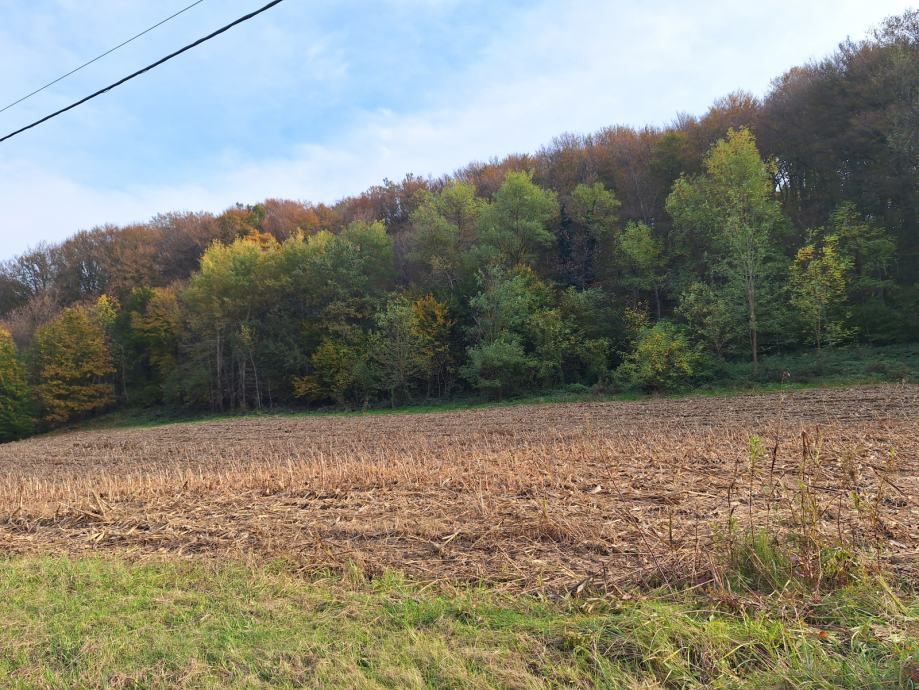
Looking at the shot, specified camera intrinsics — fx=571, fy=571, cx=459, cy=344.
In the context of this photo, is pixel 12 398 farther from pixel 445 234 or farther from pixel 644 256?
pixel 644 256

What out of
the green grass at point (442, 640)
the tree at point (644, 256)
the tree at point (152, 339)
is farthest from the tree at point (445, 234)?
the green grass at point (442, 640)

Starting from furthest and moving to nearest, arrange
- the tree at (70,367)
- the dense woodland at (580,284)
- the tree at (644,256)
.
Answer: the tree at (70,367), the tree at (644,256), the dense woodland at (580,284)

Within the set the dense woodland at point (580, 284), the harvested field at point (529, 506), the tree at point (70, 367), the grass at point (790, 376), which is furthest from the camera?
the tree at point (70, 367)

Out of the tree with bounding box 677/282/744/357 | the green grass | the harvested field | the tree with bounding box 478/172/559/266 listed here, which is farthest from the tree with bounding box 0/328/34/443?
the green grass

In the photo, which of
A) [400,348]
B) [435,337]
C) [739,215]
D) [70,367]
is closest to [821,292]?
[739,215]

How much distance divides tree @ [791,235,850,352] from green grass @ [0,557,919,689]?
84.7ft

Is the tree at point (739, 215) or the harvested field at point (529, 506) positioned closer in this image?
the harvested field at point (529, 506)

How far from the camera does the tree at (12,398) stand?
42.6 metres

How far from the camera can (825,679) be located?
2908 millimetres

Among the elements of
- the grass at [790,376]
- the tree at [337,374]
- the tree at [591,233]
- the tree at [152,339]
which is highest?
the tree at [591,233]

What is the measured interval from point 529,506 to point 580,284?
109ft

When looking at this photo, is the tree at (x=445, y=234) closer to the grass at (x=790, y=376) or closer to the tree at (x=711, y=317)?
the grass at (x=790, y=376)

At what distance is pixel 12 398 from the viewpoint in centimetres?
4325

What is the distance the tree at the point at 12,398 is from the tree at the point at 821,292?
51804 millimetres
